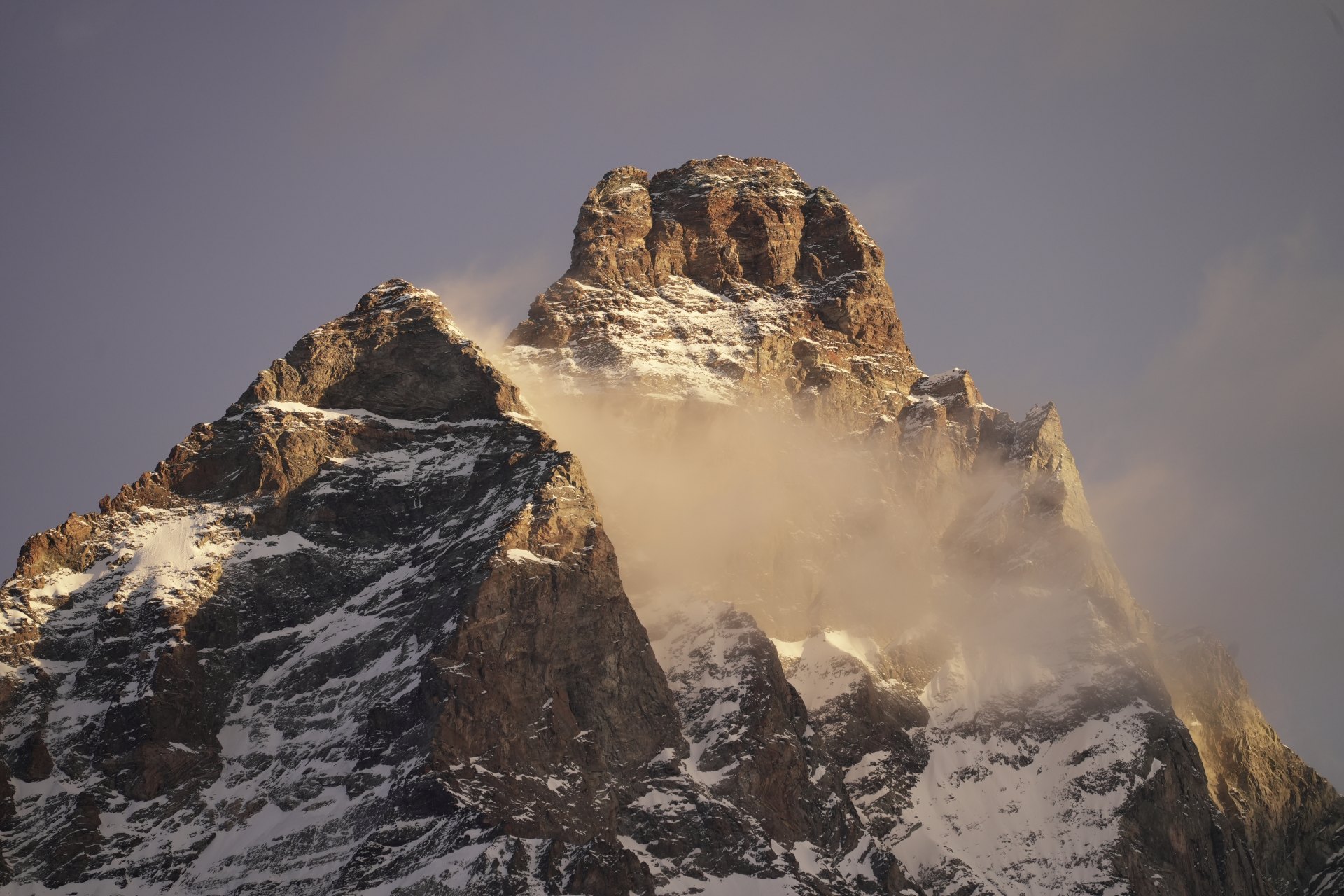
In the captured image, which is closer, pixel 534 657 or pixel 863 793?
pixel 534 657

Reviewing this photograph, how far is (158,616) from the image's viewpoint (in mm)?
193000

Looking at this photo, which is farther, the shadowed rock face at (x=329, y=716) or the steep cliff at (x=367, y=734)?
the shadowed rock face at (x=329, y=716)

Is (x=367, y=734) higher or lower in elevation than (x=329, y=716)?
lower

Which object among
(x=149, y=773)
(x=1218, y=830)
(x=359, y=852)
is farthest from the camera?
(x=1218, y=830)

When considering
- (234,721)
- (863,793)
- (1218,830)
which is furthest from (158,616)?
(1218,830)

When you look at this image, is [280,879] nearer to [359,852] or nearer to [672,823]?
[359,852]

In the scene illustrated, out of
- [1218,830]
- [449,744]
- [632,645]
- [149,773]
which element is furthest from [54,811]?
[1218,830]

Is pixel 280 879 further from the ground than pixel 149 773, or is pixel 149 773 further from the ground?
pixel 149 773

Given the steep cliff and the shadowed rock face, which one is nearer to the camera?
the steep cliff

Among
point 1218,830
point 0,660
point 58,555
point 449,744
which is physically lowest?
point 1218,830

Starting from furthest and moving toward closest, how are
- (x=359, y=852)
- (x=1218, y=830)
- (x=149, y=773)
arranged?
(x=1218, y=830) < (x=149, y=773) < (x=359, y=852)

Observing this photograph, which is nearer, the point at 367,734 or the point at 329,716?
the point at 367,734

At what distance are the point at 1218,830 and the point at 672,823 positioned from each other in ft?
173

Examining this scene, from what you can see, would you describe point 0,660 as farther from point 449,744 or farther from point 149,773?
point 449,744
